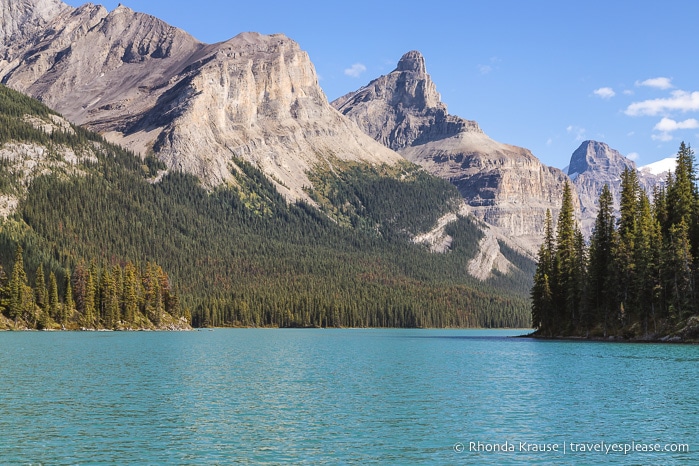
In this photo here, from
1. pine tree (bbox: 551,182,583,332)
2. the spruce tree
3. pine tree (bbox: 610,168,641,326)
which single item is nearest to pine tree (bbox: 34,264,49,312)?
the spruce tree

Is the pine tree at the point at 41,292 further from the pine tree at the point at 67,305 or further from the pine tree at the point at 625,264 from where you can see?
the pine tree at the point at 625,264

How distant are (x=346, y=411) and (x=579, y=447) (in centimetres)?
1684

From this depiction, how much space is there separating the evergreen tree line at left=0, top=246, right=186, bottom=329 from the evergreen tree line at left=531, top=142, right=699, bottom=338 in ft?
332

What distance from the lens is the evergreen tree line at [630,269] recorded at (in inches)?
4658

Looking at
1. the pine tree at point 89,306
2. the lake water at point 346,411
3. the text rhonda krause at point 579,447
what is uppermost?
the pine tree at point 89,306

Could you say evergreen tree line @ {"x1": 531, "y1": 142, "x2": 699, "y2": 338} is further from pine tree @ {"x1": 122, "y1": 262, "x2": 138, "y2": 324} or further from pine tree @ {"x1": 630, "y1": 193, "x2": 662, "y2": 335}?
pine tree @ {"x1": 122, "y1": 262, "x2": 138, "y2": 324}

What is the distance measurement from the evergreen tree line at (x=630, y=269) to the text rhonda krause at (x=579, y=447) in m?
81.1

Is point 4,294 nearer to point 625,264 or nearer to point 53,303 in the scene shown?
point 53,303

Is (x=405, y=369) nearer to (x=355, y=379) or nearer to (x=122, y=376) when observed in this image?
(x=355, y=379)

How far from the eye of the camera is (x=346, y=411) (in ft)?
170

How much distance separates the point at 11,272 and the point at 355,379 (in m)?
138

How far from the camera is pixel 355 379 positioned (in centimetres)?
7162

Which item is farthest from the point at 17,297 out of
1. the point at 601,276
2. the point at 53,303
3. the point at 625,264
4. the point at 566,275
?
the point at 625,264

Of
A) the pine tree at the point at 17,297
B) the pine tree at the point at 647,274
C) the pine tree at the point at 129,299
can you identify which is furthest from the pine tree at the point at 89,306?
the pine tree at the point at 647,274
